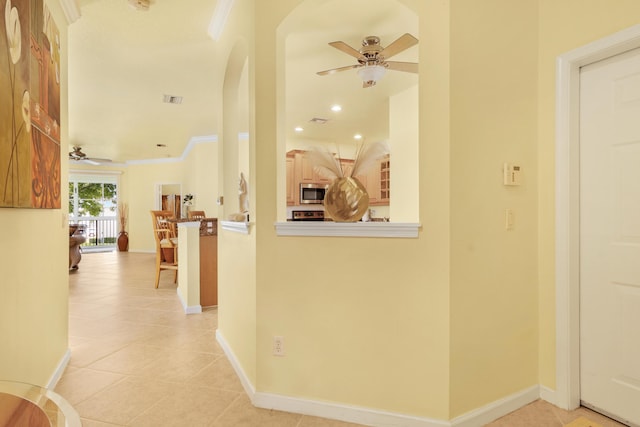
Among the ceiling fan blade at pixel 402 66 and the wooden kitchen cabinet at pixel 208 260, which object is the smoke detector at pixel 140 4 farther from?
the wooden kitchen cabinet at pixel 208 260

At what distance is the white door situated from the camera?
180 centimetres

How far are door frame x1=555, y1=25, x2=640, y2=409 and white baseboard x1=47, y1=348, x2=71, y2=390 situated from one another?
3097 mm

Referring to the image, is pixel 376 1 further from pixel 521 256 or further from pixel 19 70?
pixel 19 70

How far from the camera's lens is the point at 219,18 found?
8.98 feet

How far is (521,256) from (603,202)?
508mm

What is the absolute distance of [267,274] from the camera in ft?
6.65

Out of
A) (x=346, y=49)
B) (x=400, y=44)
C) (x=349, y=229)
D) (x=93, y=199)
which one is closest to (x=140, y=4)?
(x=346, y=49)

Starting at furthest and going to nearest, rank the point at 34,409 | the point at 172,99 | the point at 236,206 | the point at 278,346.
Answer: the point at 172,99 < the point at 236,206 < the point at 278,346 < the point at 34,409

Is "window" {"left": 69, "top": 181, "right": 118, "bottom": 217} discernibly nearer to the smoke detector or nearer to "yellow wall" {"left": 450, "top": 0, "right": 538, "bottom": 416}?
the smoke detector

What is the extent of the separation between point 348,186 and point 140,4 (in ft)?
6.59

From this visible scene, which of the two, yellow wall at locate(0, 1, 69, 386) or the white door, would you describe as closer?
yellow wall at locate(0, 1, 69, 386)

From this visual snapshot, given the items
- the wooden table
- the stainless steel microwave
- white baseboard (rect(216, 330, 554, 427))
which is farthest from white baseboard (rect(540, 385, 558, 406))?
the stainless steel microwave

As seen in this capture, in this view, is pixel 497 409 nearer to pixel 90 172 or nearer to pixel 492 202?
pixel 492 202

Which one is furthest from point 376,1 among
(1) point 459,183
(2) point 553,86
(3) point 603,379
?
(3) point 603,379
